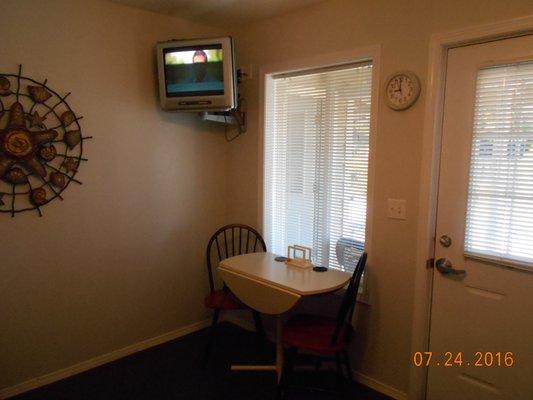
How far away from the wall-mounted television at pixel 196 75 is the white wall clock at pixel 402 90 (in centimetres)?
102

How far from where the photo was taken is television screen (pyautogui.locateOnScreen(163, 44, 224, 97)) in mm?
2449

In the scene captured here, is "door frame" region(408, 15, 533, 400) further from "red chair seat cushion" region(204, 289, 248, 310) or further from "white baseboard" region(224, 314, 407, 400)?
"red chair seat cushion" region(204, 289, 248, 310)

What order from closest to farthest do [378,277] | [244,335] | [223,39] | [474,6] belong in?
[474,6], [378,277], [223,39], [244,335]

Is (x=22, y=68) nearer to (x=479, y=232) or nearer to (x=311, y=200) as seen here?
(x=311, y=200)

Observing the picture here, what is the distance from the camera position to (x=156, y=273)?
2773 mm

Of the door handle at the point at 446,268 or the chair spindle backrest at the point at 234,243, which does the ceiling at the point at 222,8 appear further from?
the door handle at the point at 446,268

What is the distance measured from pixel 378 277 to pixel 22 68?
93.5 inches

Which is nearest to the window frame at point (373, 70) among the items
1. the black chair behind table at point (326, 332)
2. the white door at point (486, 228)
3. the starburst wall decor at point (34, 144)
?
the black chair behind table at point (326, 332)

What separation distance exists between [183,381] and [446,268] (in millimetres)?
1734

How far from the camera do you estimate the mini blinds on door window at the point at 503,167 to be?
5.47 feet

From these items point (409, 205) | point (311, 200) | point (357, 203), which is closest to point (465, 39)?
point (409, 205)

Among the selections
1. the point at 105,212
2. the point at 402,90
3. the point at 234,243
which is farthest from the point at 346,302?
the point at 105,212

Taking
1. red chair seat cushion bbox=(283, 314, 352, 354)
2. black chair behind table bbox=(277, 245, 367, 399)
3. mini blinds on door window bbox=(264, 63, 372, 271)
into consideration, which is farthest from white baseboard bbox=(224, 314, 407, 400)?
mini blinds on door window bbox=(264, 63, 372, 271)

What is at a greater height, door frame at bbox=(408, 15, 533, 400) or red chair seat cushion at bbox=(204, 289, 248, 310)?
door frame at bbox=(408, 15, 533, 400)
